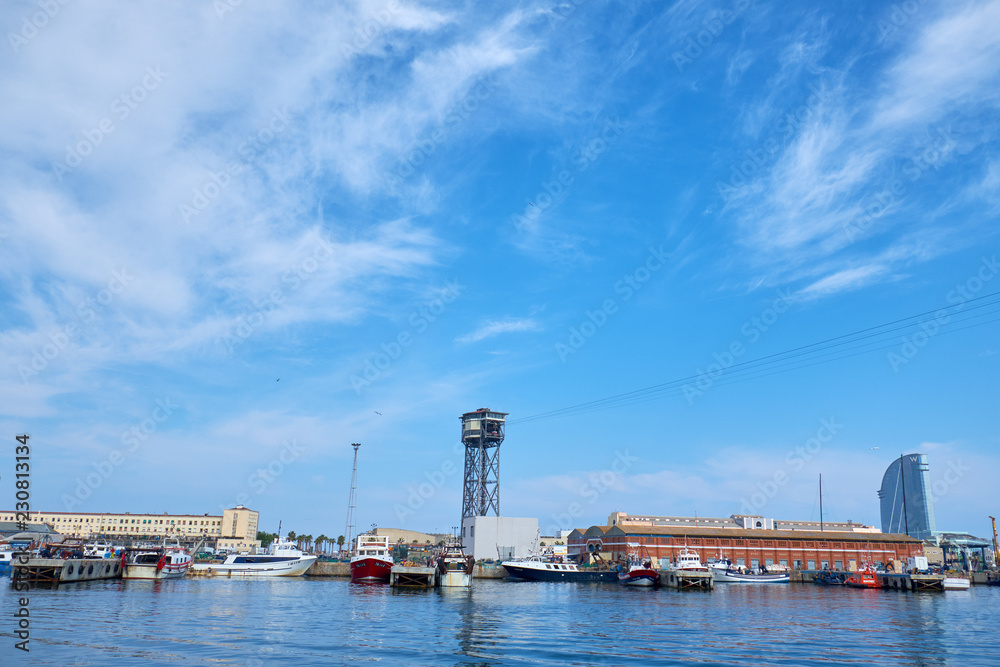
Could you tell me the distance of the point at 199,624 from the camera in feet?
113

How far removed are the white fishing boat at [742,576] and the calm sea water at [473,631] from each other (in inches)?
1597

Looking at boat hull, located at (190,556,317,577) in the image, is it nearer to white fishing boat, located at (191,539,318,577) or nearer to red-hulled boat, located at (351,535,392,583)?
white fishing boat, located at (191,539,318,577)

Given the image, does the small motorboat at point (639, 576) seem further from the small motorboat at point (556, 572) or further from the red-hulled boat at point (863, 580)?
the red-hulled boat at point (863, 580)

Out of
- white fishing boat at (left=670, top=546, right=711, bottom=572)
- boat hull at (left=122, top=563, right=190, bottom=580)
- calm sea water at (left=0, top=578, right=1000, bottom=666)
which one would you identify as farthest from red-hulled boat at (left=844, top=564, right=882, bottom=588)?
boat hull at (left=122, top=563, right=190, bottom=580)

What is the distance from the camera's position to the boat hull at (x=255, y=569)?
280ft

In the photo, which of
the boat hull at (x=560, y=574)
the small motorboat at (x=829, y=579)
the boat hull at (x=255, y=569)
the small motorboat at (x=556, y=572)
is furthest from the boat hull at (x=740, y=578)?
the boat hull at (x=255, y=569)

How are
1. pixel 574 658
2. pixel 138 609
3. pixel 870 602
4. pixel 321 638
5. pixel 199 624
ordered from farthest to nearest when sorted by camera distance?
pixel 870 602
pixel 138 609
pixel 199 624
pixel 321 638
pixel 574 658

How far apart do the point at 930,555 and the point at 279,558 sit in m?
139

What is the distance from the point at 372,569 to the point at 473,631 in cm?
4659

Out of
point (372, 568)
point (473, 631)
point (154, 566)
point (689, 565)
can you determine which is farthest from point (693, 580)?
point (154, 566)

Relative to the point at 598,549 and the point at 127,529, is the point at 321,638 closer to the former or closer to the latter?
the point at 598,549

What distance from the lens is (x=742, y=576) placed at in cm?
9450

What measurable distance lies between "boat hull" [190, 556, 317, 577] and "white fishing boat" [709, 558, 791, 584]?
55540 mm

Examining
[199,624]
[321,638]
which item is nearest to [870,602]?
[321,638]
